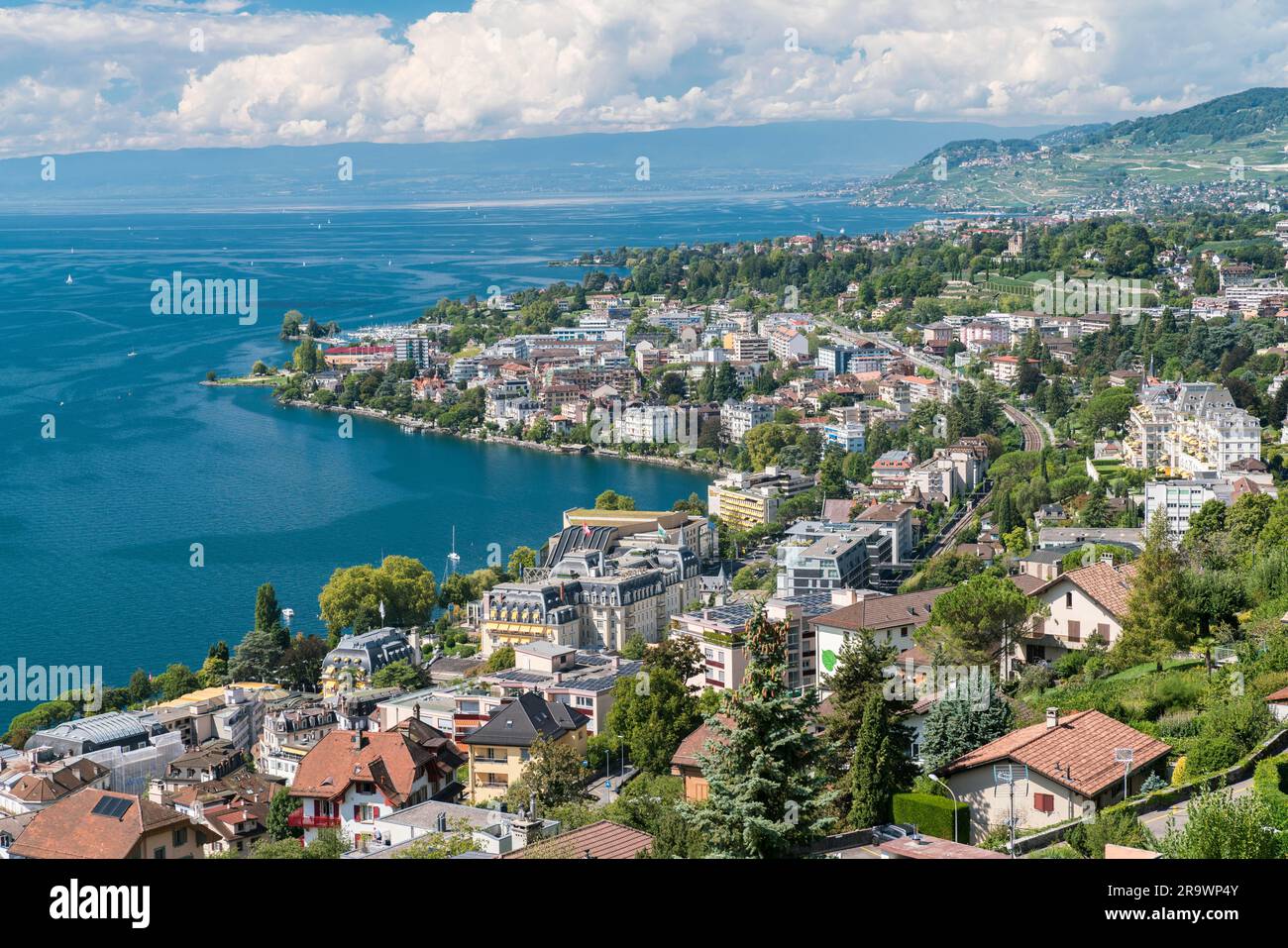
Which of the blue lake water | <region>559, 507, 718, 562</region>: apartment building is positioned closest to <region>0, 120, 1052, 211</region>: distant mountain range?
the blue lake water

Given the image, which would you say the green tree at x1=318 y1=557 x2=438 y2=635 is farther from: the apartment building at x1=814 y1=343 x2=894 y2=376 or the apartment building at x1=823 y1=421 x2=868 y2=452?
the apartment building at x1=814 y1=343 x2=894 y2=376

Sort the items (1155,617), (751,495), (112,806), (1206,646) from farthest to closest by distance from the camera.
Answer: (751,495), (112,806), (1155,617), (1206,646)

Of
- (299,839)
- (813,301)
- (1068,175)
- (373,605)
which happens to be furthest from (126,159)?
(299,839)

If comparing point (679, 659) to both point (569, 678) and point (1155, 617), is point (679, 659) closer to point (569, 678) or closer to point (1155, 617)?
point (569, 678)

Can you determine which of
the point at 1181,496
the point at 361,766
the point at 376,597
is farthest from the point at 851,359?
the point at 361,766

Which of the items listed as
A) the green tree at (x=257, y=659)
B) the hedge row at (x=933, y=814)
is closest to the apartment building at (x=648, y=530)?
the green tree at (x=257, y=659)

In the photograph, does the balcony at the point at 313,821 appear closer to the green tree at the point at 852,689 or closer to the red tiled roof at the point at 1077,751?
the green tree at the point at 852,689
